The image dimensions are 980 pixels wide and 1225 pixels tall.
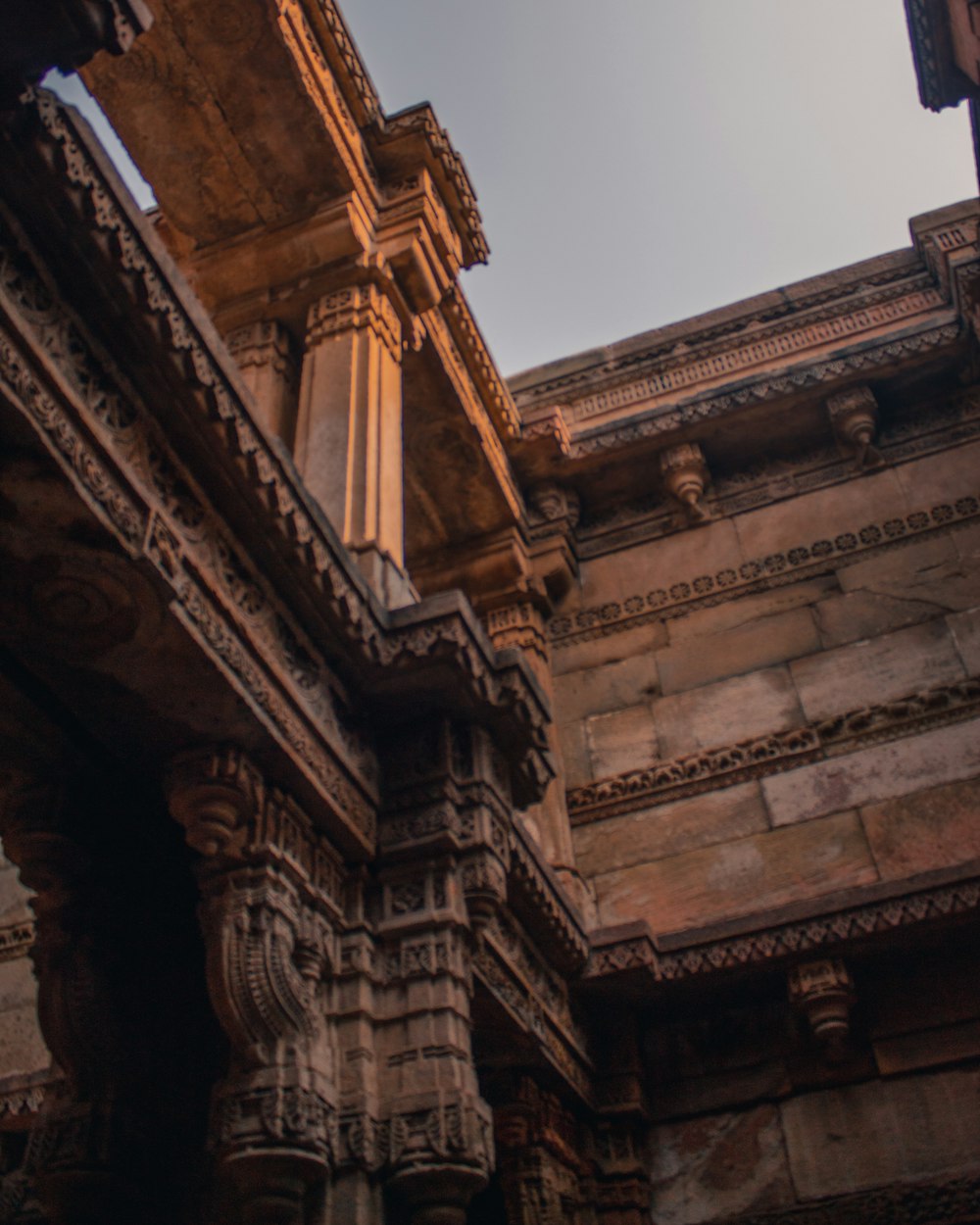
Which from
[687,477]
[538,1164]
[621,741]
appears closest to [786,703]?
[621,741]

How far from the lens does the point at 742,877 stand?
5832 mm

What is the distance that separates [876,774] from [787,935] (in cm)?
116

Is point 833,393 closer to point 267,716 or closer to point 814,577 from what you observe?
point 814,577

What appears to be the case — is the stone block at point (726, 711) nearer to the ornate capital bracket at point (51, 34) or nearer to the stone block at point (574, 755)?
the stone block at point (574, 755)

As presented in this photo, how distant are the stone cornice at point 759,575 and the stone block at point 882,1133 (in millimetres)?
3014

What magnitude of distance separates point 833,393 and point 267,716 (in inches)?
210

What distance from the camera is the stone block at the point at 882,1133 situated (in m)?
4.80

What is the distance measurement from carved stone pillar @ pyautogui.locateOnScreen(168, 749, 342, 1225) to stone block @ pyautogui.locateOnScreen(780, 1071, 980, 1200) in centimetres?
251

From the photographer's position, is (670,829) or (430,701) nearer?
(430,701)

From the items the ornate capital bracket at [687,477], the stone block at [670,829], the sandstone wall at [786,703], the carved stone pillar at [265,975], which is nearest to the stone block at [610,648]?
the sandstone wall at [786,703]

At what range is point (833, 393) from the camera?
7668mm

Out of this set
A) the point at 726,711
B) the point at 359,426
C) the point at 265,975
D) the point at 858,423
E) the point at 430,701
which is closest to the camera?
the point at 265,975

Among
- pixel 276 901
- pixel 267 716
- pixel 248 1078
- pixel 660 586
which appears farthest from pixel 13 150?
pixel 660 586

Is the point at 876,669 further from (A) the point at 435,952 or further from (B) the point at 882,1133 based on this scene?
(A) the point at 435,952
